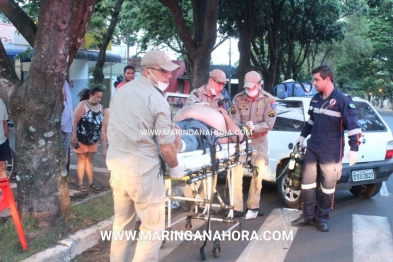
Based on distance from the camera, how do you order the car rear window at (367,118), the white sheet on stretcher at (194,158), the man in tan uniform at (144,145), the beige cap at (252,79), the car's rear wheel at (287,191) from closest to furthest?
the man in tan uniform at (144,145) < the white sheet on stretcher at (194,158) < the beige cap at (252,79) < the car's rear wheel at (287,191) < the car rear window at (367,118)

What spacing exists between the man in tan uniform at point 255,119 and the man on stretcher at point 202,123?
898 mm

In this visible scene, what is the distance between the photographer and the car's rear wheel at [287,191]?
259 inches

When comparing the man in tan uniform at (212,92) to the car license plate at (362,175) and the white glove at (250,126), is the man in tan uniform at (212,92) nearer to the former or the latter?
the white glove at (250,126)

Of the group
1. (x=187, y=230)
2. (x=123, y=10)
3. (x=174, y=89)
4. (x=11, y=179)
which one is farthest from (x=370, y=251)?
(x=174, y=89)

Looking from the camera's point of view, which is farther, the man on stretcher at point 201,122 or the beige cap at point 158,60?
the man on stretcher at point 201,122

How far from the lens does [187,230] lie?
555 centimetres

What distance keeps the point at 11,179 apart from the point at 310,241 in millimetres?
4767

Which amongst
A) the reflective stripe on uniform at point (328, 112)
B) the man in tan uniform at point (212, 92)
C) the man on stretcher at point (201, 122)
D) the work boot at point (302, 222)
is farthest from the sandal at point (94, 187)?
the reflective stripe on uniform at point (328, 112)

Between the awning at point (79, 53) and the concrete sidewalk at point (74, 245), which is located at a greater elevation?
the awning at point (79, 53)

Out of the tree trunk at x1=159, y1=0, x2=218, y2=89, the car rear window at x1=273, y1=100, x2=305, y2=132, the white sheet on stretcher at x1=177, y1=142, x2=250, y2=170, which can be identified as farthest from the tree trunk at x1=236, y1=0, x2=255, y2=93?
the white sheet on stretcher at x1=177, y1=142, x2=250, y2=170

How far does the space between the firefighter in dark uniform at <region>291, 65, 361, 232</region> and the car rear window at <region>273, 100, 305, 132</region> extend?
0.93 metres

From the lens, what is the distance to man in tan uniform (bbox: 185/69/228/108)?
18.3 ft

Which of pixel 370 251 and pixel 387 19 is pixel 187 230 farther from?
pixel 387 19

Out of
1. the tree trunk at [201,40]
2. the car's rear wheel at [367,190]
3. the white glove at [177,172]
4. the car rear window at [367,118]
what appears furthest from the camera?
the tree trunk at [201,40]
